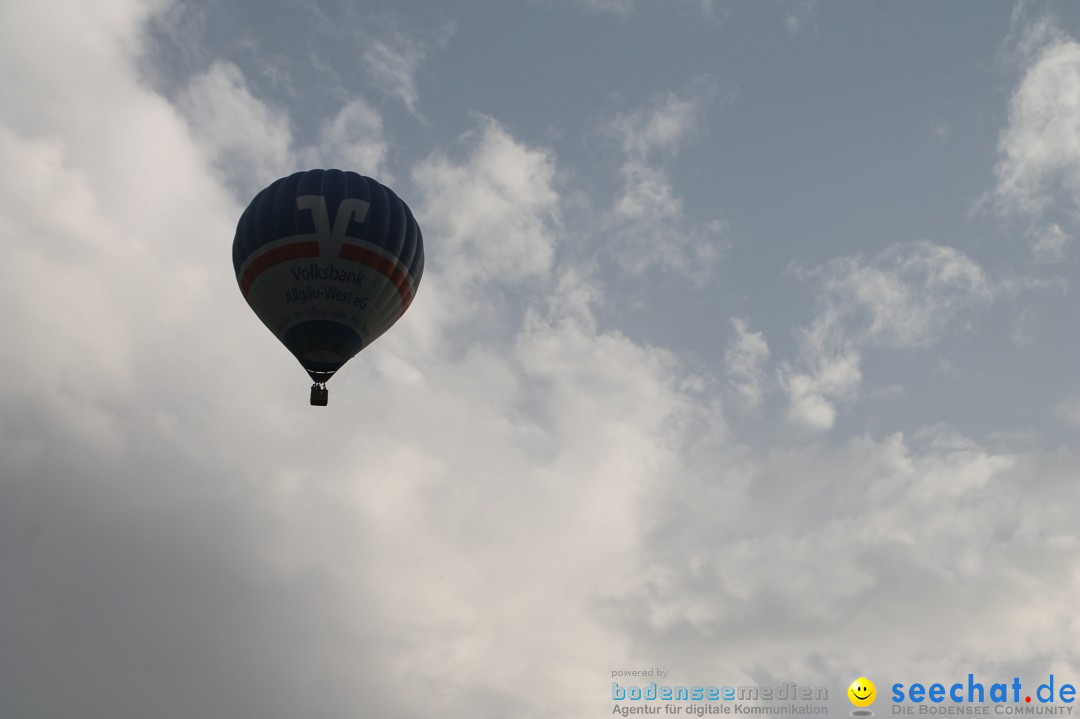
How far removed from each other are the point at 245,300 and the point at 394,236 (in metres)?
7.59

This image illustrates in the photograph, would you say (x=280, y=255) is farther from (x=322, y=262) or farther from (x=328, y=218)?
(x=328, y=218)

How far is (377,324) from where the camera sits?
49312mm

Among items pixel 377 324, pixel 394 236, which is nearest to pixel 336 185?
pixel 394 236

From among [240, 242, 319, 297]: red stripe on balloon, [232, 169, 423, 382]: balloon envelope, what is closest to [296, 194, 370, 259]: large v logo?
[232, 169, 423, 382]: balloon envelope

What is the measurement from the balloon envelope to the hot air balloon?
4cm

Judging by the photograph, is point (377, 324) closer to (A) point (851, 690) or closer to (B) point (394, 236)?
(B) point (394, 236)

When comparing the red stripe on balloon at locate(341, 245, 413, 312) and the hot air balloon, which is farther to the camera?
the red stripe on balloon at locate(341, 245, 413, 312)

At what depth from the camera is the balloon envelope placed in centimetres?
4709

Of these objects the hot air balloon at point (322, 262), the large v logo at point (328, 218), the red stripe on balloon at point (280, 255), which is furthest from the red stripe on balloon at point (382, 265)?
the red stripe on balloon at point (280, 255)

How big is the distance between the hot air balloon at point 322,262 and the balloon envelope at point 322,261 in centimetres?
4

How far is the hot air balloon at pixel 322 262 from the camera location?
4709 cm

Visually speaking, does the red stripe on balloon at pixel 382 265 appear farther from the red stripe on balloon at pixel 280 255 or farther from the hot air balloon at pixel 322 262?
the red stripe on balloon at pixel 280 255

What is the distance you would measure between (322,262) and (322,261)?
51 millimetres

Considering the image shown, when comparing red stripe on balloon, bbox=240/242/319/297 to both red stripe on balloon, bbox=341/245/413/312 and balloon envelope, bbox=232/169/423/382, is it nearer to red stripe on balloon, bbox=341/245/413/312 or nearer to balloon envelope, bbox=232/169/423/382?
balloon envelope, bbox=232/169/423/382
